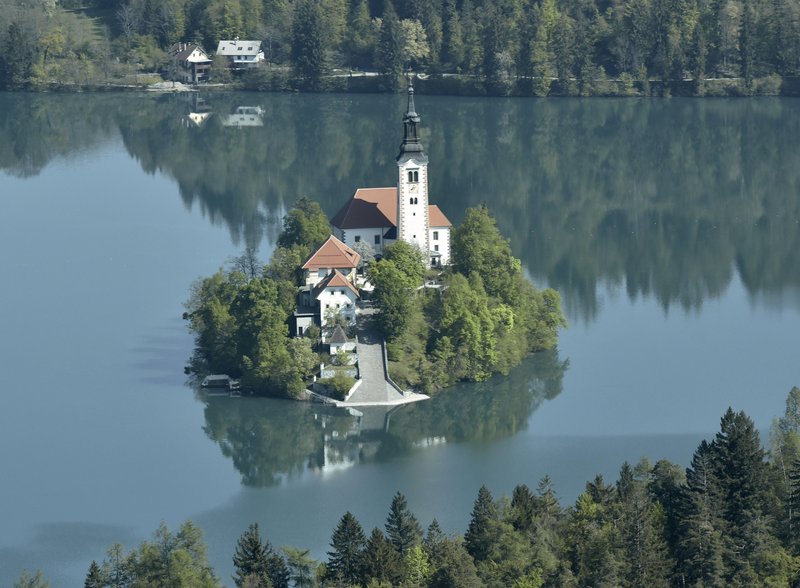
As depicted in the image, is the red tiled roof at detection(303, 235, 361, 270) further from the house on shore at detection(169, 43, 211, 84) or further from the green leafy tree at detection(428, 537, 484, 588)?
the house on shore at detection(169, 43, 211, 84)

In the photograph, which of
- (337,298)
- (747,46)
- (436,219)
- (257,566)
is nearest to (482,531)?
(257,566)

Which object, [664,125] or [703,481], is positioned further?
[664,125]

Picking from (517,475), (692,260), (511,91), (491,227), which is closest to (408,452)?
(517,475)

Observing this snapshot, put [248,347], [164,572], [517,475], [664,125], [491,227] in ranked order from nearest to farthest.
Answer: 1. [164,572]
2. [517,475]
3. [248,347]
4. [491,227]
5. [664,125]

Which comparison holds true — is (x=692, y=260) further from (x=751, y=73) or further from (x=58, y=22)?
(x=58, y=22)

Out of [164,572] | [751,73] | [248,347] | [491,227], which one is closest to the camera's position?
[164,572]

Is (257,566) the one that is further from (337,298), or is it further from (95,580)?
(337,298)
